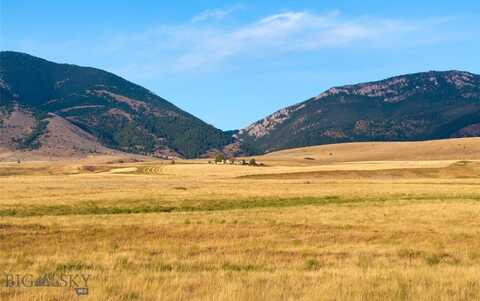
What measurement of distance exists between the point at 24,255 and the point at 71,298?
8.40 m

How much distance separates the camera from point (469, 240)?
2467 centimetres

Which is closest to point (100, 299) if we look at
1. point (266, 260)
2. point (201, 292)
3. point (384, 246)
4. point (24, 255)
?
point (201, 292)

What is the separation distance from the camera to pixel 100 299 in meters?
12.1

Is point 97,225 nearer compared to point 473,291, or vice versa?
point 473,291

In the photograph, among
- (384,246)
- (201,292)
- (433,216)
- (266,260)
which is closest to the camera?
(201,292)

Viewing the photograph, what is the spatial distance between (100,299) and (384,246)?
13517 millimetres

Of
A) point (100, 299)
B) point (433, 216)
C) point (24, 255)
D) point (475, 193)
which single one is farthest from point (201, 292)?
point (475, 193)

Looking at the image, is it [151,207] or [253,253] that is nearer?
[253,253]

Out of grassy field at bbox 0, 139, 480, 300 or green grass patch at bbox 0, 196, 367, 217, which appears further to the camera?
green grass patch at bbox 0, 196, 367, 217

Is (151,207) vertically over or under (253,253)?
under

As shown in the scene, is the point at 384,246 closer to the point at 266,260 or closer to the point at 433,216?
the point at 266,260

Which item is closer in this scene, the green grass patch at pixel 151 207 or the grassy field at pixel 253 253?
the grassy field at pixel 253 253

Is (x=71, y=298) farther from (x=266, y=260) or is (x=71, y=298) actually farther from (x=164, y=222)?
(x=164, y=222)

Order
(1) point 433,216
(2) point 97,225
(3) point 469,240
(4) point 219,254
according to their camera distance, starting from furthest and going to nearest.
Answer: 1. (1) point 433,216
2. (2) point 97,225
3. (3) point 469,240
4. (4) point 219,254
